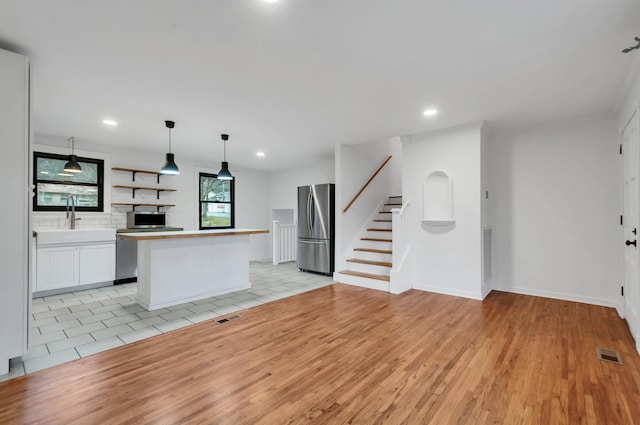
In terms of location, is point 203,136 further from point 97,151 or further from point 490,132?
point 490,132

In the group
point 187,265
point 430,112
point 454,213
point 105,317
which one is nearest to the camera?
point 105,317

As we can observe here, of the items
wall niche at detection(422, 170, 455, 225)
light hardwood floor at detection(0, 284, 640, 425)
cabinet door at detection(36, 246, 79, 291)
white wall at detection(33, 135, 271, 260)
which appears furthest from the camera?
white wall at detection(33, 135, 271, 260)

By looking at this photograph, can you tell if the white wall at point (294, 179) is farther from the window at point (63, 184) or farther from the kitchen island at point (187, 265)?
the window at point (63, 184)

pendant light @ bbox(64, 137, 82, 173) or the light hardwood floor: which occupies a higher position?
pendant light @ bbox(64, 137, 82, 173)

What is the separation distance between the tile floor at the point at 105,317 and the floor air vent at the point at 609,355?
3.50 m

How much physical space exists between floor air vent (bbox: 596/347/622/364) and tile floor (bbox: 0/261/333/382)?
138 inches

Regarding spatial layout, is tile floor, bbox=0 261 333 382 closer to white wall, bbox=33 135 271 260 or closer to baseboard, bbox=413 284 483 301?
white wall, bbox=33 135 271 260

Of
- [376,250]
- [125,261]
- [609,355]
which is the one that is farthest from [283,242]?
[609,355]

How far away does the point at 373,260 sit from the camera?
542 cm

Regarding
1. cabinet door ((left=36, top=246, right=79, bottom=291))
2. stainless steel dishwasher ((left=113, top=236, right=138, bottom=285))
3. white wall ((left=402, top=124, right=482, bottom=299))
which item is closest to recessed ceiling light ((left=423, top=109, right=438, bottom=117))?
white wall ((left=402, top=124, right=482, bottom=299))

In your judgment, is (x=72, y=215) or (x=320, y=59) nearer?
(x=320, y=59)

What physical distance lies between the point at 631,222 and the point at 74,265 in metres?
7.18

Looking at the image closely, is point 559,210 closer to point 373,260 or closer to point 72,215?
point 373,260

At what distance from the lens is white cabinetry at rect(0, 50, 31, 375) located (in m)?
2.20
